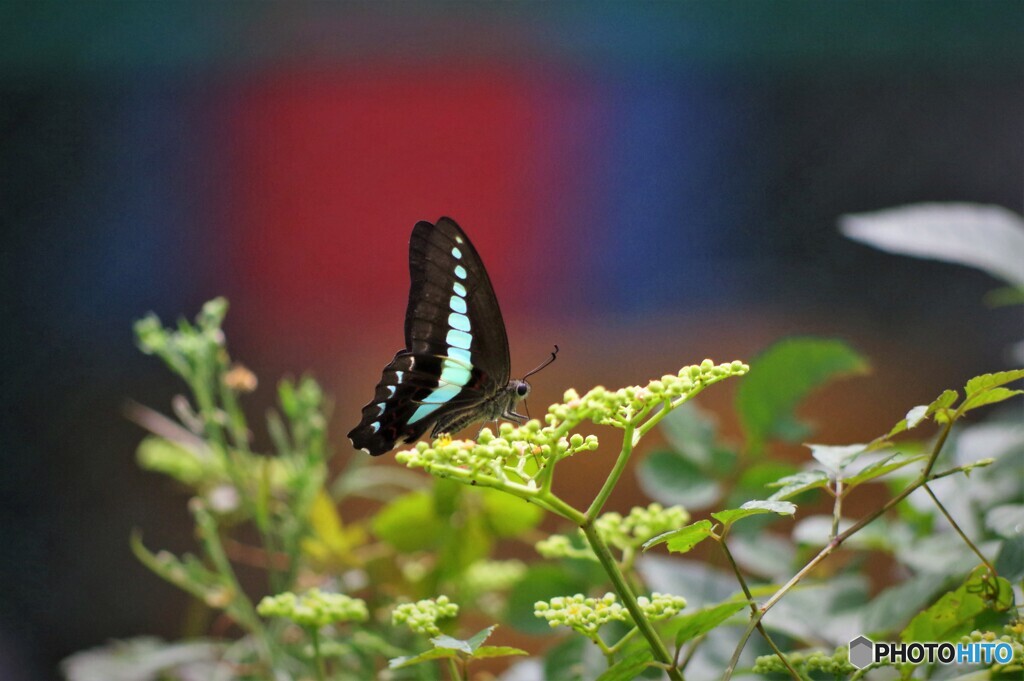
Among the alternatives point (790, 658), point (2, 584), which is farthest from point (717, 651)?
point (2, 584)

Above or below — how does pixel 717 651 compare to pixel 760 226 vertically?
below

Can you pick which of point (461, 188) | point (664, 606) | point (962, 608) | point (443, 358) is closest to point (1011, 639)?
point (962, 608)

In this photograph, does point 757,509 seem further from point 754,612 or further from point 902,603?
point 902,603

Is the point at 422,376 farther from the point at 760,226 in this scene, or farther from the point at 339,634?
the point at 760,226

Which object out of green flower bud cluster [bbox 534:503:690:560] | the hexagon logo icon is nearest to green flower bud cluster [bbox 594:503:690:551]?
green flower bud cluster [bbox 534:503:690:560]

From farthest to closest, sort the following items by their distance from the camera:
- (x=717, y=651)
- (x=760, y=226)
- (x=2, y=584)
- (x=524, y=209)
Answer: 1. (x=524, y=209)
2. (x=760, y=226)
3. (x=2, y=584)
4. (x=717, y=651)

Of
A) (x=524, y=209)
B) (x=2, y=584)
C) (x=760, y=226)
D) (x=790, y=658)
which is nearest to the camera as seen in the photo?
(x=790, y=658)

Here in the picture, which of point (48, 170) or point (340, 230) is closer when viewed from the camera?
point (48, 170)
